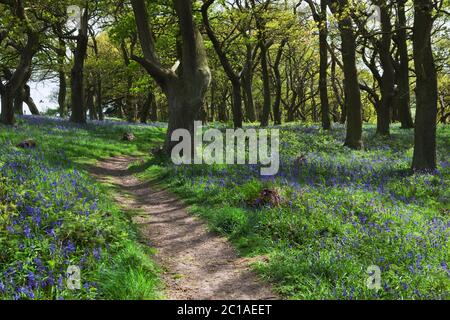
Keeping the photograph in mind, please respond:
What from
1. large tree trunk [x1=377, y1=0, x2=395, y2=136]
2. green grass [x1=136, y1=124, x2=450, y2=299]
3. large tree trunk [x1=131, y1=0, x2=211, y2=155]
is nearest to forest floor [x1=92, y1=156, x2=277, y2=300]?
green grass [x1=136, y1=124, x2=450, y2=299]

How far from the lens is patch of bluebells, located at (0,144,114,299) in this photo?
458cm

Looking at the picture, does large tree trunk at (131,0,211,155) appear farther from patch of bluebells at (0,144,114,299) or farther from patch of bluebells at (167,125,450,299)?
patch of bluebells at (0,144,114,299)

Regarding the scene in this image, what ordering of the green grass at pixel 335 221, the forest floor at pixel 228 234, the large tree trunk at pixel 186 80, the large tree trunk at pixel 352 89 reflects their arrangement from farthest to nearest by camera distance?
the large tree trunk at pixel 352 89 → the large tree trunk at pixel 186 80 → the green grass at pixel 335 221 → the forest floor at pixel 228 234

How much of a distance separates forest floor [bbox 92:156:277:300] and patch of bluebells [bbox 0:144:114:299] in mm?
1141

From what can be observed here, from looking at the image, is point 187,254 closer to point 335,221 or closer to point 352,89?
point 335,221

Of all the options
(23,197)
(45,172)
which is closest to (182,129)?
(45,172)

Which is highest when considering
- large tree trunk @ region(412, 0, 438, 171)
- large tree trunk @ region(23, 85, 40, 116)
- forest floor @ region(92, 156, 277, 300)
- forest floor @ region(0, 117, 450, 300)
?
large tree trunk @ region(23, 85, 40, 116)

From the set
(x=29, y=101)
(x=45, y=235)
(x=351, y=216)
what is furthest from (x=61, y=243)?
(x=29, y=101)

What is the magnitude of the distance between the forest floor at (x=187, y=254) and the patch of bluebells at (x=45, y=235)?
1141mm

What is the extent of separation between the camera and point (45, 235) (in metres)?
→ 5.62

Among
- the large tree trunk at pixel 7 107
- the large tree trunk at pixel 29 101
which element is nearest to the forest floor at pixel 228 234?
the large tree trunk at pixel 7 107

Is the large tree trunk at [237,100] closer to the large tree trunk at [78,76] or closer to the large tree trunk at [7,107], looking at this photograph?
the large tree trunk at [78,76]

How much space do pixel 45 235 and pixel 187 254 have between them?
2.45 meters

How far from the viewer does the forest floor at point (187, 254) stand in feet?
18.4
